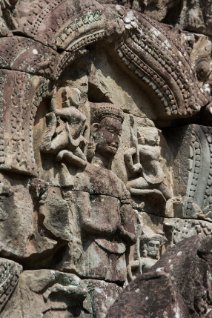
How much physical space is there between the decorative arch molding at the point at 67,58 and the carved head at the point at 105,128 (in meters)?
0.48

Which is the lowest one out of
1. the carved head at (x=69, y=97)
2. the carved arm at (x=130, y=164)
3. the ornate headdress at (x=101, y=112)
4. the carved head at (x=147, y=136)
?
the carved arm at (x=130, y=164)

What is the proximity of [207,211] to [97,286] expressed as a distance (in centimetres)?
152

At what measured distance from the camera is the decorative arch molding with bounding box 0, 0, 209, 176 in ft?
28.4

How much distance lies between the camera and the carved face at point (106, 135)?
952 centimetres

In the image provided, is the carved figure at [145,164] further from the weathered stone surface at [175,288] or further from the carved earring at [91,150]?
the weathered stone surface at [175,288]

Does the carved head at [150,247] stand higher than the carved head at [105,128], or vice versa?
the carved head at [105,128]

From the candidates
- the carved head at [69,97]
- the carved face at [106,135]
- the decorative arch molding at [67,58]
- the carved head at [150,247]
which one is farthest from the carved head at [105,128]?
the carved head at [150,247]

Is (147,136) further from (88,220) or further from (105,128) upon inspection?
(88,220)

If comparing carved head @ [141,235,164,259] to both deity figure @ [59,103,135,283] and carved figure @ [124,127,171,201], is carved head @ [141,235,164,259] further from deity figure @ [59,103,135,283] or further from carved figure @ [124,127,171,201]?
carved figure @ [124,127,171,201]

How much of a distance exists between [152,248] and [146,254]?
0.25ft

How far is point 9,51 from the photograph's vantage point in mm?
8711

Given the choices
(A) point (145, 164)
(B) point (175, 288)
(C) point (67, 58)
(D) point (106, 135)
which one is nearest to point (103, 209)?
(D) point (106, 135)

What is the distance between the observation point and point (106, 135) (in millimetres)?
9523

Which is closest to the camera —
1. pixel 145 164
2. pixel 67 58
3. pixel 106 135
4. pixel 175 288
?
pixel 175 288
